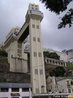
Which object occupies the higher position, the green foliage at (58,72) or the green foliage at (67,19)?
the green foliage at (58,72)

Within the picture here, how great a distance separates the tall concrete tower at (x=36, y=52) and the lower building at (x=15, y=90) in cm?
245

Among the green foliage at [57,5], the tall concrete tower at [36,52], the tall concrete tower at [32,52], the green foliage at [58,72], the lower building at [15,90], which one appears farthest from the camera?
the green foliage at [58,72]

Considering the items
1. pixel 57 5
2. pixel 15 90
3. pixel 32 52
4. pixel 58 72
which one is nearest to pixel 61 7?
pixel 57 5

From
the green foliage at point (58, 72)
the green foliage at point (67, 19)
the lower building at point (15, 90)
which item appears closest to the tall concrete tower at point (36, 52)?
the lower building at point (15, 90)

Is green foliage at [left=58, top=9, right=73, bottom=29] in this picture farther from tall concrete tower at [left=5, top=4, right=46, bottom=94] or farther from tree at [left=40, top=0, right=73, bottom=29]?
tall concrete tower at [left=5, top=4, right=46, bottom=94]

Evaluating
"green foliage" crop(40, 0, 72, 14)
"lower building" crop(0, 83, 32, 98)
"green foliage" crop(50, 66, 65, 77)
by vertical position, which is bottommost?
"lower building" crop(0, 83, 32, 98)

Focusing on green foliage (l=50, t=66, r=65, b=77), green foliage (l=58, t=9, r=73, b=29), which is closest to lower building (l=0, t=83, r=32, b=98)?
green foliage (l=50, t=66, r=65, b=77)

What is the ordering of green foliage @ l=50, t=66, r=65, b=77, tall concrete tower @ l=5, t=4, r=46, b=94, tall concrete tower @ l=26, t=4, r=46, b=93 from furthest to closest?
green foliage @ l=50, t=66, r=65, b=77, tall concrete tower @ l=5, t=4, r=46, b=94, tall concrete tower @ l=26, t=4, r=46, b=93

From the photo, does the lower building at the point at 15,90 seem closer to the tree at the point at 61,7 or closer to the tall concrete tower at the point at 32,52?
the tall concrete tower at the point at 32,52

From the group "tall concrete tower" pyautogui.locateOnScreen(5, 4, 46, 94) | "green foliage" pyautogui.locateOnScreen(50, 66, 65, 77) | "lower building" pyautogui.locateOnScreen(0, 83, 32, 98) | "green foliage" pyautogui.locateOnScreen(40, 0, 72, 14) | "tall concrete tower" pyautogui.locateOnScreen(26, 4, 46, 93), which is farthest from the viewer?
"green foliage" pyautogui.locateOnScreen(50, 66, 65, 77)

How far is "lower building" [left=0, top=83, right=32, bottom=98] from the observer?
49.2m

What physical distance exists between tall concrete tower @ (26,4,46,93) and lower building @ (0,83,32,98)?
2.45 meters

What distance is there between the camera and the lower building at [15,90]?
49.2 m

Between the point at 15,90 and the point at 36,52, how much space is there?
1176cm
